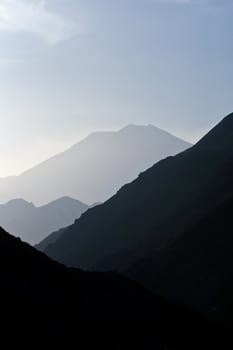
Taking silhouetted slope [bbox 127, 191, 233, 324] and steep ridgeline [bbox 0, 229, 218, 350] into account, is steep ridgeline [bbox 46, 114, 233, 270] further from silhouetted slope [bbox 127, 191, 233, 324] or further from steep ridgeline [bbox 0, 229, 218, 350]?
steep ridgeline [bbox 0, 229, 218, 350]

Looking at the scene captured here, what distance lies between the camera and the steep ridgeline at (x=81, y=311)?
88.3 feet

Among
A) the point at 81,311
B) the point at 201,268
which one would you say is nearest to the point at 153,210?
the point at 201,268

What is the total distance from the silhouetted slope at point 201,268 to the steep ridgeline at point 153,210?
7.08 metres

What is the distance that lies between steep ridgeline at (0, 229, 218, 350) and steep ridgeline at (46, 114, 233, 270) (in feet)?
117

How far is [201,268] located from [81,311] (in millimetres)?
29826

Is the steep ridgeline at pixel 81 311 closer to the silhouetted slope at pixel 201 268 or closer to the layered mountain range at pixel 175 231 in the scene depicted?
the silhouetted slope at pixel 201 268

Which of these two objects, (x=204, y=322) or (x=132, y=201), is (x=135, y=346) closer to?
(x=204, y=322)

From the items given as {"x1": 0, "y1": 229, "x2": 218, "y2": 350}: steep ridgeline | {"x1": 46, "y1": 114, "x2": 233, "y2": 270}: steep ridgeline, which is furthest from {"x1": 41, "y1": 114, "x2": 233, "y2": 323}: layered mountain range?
{"x1": 0, "y1": 229, "x2": 218, "y2": 350}: steep ridgeline

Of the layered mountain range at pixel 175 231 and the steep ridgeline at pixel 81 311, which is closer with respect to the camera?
the steep ridgeline at pixel 81 311

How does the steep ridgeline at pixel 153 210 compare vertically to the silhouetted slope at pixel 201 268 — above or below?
above

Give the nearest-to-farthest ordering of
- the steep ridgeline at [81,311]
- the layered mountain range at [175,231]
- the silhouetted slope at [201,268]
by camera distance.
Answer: the steep ridgeline at [81,311]
the silhouetted slope at [201,268]
the layered mountain range at [175,231]

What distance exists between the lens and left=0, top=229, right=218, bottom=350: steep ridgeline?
2691cm

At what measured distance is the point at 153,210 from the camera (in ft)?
309

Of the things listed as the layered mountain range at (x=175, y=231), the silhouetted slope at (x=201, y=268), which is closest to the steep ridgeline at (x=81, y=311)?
the silhouetted slope at (x=201, y=268)
